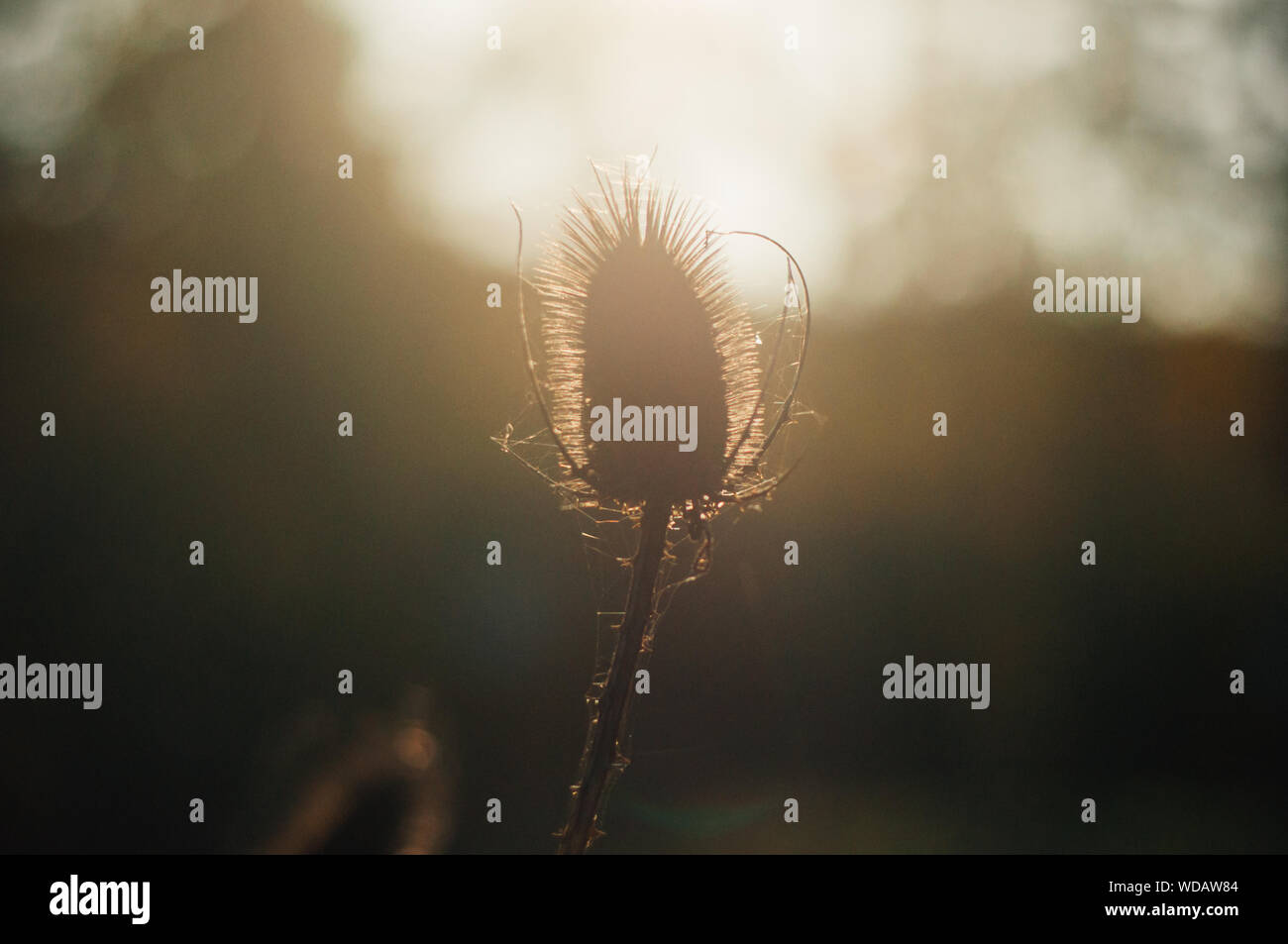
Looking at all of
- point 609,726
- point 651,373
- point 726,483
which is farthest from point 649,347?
point 609,726

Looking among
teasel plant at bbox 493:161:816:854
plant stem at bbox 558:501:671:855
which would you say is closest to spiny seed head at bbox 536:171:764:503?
teasel plant at bbox 493:161:816:854

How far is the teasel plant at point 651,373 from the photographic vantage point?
3025 millimetres

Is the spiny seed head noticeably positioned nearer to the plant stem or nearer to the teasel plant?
the teasel plant

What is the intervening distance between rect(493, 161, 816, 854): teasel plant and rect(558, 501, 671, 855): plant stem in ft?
0.07

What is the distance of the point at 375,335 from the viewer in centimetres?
1143

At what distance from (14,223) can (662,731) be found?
1175 centimetres

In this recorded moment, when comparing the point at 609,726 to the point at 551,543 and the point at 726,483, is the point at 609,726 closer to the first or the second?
the point at 726,483

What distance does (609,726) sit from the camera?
2.58 meters

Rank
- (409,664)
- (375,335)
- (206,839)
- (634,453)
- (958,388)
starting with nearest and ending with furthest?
(634,453) < (206,839) < (409,664) < (375,335) < (958,388)

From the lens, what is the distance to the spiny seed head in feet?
10.0

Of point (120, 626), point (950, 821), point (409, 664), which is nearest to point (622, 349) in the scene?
point (409, 664)

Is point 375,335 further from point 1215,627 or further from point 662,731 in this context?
point 1215,627

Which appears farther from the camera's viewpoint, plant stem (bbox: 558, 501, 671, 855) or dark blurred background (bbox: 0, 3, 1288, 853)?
dark blurred background (bbox: 0, 3, 1288, 853)

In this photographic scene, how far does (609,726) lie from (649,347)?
1.38 meters
